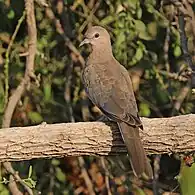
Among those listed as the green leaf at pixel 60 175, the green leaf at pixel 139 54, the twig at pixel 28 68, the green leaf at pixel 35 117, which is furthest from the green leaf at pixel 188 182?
the green leaf at pixel 60 175

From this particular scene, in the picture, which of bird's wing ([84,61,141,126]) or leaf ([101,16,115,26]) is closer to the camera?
bird's wing ([84,61,141,126])

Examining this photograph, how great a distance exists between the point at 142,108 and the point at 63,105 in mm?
522

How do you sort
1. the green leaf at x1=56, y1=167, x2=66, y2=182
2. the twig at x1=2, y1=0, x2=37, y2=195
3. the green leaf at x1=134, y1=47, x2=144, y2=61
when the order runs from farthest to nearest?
the green leaf at x1=56, y1=167, x2=66, y2=182
the green leaf at x1=134, y1=47, x2=144, y2=61
the twig at x1=2, y1=0, x2=37, y2=195

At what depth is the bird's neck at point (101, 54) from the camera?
515 centimetres

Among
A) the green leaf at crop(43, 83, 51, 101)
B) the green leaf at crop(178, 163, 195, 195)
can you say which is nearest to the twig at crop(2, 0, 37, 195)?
the green leaf at crop(43, 83, 51, 101)

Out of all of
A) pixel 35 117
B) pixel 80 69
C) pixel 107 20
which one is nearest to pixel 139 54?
pixel 107 20

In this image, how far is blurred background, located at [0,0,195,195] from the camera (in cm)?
555

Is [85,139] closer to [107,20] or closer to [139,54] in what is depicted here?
[139,54]

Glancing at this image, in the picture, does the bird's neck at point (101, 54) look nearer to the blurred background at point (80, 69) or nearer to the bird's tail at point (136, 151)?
the blurred background at point (80, 69)

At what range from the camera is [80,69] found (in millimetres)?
5852

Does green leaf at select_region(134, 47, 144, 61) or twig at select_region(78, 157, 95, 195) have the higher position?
green leaf at select_region(134, 47, 144, 61)

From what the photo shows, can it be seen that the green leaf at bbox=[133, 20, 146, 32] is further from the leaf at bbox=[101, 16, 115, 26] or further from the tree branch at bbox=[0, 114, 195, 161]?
the tree branch at bbox=[0, 114, 195, 161]

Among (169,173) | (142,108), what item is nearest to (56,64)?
(142,108)

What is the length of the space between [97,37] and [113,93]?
679 mm
